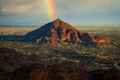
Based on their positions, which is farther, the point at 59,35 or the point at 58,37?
the point at 59,35

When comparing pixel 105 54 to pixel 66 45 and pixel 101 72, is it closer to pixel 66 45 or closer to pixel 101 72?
pixel 101 72

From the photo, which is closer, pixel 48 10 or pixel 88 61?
pixel 88 61

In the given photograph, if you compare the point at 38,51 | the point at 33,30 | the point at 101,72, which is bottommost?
the point at 101,72

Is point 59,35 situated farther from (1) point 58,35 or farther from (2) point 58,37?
(2) point 58,37

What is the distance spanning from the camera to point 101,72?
1302 cm

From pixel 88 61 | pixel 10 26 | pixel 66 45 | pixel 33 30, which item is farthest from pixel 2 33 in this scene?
pixel 88 61

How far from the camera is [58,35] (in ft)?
44.6

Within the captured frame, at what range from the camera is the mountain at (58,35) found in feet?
42.7

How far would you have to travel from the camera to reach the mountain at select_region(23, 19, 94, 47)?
42.7 feet

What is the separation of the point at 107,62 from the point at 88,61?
738mm

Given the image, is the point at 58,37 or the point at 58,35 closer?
the point at 58,37

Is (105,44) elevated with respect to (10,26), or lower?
lower

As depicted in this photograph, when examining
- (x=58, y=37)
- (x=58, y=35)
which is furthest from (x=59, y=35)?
(x=58, y=37)

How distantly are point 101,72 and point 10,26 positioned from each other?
4156 mm
